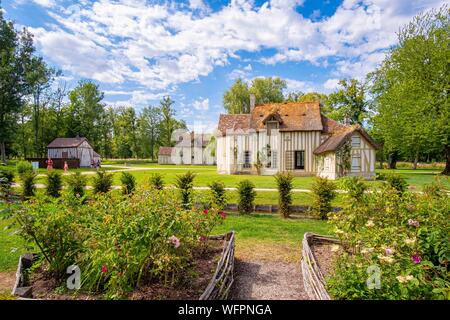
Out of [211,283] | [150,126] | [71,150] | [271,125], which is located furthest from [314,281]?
[150,126]

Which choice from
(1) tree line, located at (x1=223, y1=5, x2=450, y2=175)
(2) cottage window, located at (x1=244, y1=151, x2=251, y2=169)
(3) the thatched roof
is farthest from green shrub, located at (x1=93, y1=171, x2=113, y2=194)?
(3) the thatched roof

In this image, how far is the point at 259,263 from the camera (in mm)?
4801

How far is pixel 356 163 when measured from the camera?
1909 centimetres

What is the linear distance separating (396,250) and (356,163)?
1806 cm

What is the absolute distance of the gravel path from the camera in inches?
142

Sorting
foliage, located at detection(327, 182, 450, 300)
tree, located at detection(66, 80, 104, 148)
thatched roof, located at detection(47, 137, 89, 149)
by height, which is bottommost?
foliage, located at detection(327, 182, 450, 300)

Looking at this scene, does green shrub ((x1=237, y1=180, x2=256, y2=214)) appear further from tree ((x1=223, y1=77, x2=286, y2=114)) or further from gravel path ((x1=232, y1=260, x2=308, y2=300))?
tree ((x1=223, y1=77, x2=286, y2=114))

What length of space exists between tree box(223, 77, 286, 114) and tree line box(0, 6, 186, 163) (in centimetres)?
2002

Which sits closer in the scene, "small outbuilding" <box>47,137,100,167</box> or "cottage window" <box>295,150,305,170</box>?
"cottage window" <box>295,150,305,170</box>

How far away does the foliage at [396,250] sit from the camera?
2.50 m

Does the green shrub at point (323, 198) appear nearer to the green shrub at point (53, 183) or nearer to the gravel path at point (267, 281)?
the gravel path at point (267, 281)

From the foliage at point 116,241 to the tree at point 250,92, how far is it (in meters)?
37.0

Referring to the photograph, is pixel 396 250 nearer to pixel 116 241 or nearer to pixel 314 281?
pixel 314 281

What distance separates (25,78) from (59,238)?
33.1 meters
